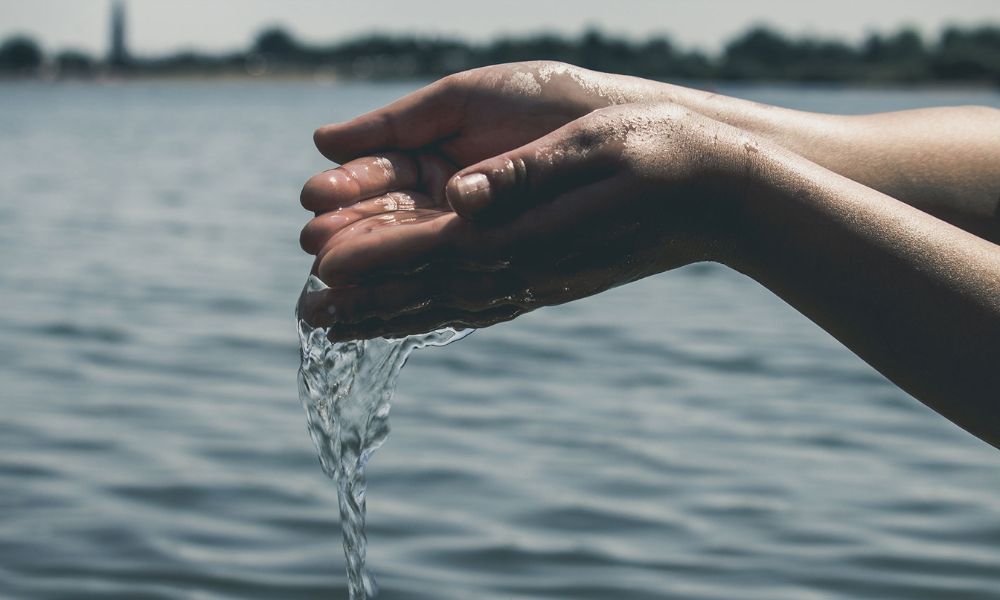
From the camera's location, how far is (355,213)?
3020mm

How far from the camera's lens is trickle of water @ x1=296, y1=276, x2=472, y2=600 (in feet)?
11.1

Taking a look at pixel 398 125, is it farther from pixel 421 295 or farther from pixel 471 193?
pixel 471 193

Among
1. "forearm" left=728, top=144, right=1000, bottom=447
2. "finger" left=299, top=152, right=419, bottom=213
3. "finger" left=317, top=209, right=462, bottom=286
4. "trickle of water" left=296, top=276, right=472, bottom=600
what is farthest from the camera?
"trickle of water" left=296, top=276, right=472, bottom=600

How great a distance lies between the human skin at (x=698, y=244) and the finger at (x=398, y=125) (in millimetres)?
732

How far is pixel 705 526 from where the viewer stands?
20.0 ft

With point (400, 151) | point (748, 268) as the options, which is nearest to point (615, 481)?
point (400, 151)

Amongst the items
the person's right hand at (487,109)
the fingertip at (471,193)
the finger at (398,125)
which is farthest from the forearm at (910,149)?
the fingertip at (471,193)

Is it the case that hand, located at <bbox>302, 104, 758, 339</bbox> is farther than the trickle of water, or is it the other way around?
the trickle of water

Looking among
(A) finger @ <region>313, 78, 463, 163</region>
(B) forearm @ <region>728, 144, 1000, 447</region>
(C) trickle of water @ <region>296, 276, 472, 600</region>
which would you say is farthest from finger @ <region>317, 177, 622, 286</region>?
(A) finger @ <region>313, 78, 463, 163</region>

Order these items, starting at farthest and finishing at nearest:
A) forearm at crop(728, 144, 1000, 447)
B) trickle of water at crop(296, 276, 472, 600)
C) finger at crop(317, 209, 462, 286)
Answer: trickle of water at crop(296, 276, 472, 600)
finger at crop(317, 209, 462, 286)
forearm at crop(728, 144, 1000, 447)

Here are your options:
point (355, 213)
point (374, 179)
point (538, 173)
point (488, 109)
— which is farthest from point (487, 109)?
point (538, 173)

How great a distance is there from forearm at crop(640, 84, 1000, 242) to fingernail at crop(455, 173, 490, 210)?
3.21ft

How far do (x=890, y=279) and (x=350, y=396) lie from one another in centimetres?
176

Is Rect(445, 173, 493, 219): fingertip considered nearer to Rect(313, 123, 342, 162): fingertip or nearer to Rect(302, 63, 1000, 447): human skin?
Rect(302, 63, 1000, 447): human skin
